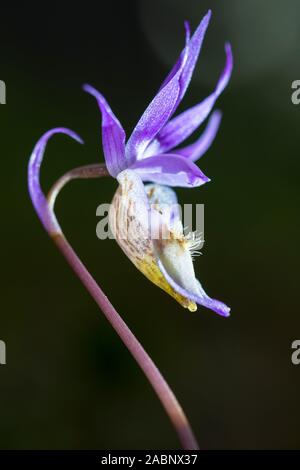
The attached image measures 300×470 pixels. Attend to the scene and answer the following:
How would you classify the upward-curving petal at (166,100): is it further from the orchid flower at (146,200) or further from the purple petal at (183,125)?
the purple petal at (183,125)

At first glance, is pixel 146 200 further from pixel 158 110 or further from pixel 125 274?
pixel 125 274

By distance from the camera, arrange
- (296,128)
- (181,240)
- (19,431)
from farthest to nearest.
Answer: (296,128) < (19,431) < (181,240)

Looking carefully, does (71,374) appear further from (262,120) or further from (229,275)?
(262,120)

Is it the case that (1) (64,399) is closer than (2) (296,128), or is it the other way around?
(1) (64,399)

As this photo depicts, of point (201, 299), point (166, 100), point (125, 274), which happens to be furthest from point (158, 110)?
point (125, 274)

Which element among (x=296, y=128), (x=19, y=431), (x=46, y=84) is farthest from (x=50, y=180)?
(x=296, y=128)

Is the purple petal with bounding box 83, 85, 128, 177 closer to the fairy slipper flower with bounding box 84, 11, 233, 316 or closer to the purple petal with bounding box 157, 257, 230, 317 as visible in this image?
the fairy slipper flower with bounding box 84, 11, 233, 316

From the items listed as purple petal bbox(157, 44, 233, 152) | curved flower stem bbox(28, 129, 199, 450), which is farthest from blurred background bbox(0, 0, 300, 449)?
curved flower stem bbox(28, 129, 199, 450)
